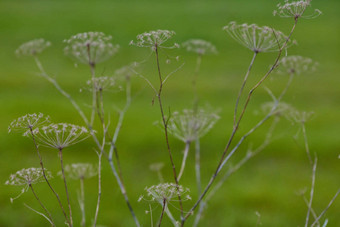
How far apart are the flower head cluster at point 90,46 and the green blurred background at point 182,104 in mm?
291

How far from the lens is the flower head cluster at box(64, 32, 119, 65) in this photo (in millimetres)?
3156

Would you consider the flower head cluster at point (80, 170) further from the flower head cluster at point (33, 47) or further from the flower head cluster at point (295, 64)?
the flower head cluster at point (295, 64)

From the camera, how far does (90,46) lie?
350 cm

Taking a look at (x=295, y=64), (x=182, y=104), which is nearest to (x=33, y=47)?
(x=295, y=64)

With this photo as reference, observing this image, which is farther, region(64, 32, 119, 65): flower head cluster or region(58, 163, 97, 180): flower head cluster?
region(58, 163, 97, 180): flower head cluster

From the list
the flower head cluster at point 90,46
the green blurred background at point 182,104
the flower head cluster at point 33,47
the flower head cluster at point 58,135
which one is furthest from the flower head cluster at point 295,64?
the flower head cluster at point 33,47

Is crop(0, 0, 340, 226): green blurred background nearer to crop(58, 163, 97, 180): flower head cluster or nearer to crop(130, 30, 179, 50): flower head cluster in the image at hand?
crop(130, 30, 179, 50): flower head cluster

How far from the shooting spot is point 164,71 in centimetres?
1564

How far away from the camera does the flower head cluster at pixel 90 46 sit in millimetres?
3156

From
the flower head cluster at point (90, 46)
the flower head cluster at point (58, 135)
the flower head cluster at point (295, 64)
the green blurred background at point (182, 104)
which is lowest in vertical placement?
the green blurred background at point (182, 104)

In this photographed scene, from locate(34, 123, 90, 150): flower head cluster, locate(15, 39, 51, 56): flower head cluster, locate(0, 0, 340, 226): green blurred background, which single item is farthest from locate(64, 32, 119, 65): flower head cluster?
locate(34, 123, 90, 150): flower head cluster

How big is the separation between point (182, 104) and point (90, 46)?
9885 millimetres

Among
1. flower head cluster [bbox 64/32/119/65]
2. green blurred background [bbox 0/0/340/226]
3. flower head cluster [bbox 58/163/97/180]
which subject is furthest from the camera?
green blurred background [bbox 0/0/340/226]

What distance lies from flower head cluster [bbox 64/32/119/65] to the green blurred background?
0.29 m
